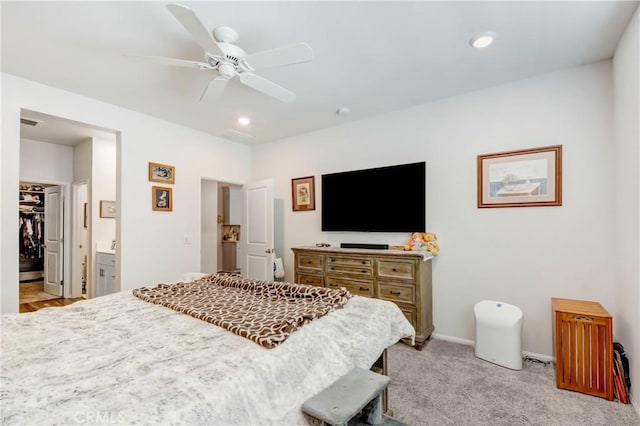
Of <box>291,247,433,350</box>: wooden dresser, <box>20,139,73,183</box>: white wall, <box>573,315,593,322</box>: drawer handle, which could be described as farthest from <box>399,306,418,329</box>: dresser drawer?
<box>20,139,73,183</box>: white wall

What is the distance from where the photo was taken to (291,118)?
3883 millimetres

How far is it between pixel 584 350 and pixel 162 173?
14.9 feet

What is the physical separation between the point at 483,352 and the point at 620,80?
Result: 245 centimetres

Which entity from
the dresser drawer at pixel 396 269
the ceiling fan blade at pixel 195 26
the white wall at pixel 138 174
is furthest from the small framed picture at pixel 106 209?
the dresser drawer at pixel 396 269

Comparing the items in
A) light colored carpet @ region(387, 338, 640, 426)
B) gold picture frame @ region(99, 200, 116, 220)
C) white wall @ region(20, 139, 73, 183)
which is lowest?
light colored carpet @ region(387, 338, 640, 426)

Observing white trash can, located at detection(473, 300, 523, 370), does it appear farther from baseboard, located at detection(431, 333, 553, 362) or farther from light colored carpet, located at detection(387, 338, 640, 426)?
baseboard, located at detection(431, 333, 553, 362)

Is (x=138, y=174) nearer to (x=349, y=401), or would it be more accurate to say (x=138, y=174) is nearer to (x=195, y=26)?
(x=195, y=26)

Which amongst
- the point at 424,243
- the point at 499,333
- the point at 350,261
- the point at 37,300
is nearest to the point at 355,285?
the point at 350,261

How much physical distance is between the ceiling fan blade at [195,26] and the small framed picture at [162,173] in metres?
2.30

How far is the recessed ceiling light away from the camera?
7.17 ft

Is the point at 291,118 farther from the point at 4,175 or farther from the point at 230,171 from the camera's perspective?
the point at 4,175

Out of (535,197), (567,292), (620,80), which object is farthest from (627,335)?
(620,80)

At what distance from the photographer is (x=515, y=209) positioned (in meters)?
2.91

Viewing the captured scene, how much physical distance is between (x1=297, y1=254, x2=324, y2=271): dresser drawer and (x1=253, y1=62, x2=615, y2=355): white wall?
63 cm
